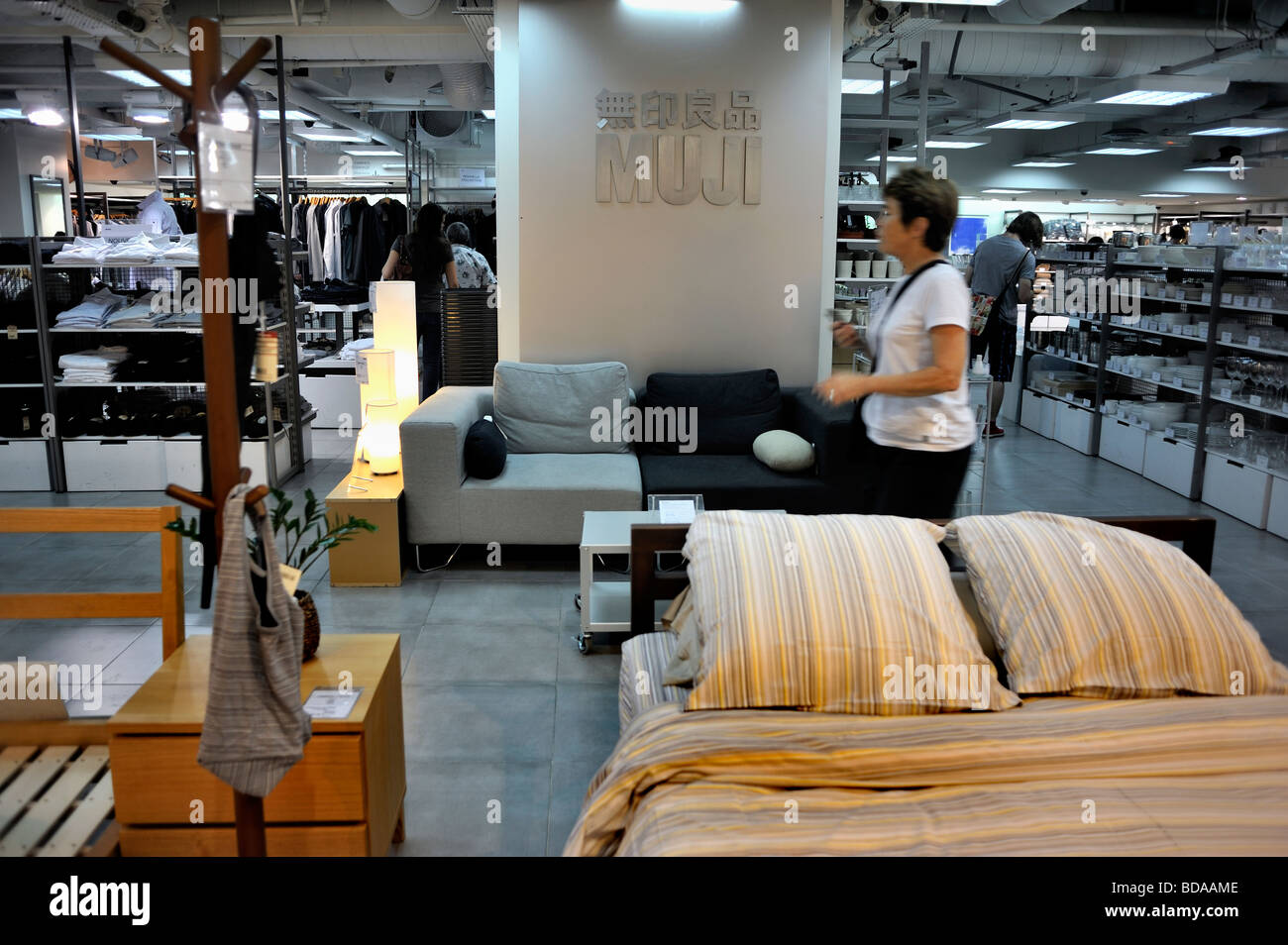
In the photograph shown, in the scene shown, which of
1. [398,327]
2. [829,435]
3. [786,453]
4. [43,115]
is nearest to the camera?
[829,435]

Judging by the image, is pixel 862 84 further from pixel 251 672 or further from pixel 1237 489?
pixel 251 672

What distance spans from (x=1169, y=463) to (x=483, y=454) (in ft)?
14.9

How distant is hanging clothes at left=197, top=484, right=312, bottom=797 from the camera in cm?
149

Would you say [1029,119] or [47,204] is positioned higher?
[1029,119]

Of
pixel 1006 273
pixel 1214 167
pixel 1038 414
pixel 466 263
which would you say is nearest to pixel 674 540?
pixel 1006 273

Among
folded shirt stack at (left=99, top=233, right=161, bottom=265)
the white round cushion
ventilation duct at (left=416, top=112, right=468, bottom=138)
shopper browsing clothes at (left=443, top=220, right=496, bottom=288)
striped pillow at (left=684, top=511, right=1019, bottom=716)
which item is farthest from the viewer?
ventilation duct at (left=416, top=112, right=468, bottom=138)

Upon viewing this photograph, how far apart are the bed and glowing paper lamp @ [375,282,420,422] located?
335 cm

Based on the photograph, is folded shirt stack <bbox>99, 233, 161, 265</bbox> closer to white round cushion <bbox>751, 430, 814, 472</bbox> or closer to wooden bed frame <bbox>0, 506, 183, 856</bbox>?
white round cushion <bbox>751, 430, 814, 472</bbox>

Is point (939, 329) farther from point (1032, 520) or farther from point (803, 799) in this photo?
point (803, 799)

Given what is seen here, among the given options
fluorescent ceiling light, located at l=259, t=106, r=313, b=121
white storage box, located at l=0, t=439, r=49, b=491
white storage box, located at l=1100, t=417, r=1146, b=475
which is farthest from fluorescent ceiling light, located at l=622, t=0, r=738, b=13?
fluorescent ceiling light, located at l=259, t=106, r=313, b=121

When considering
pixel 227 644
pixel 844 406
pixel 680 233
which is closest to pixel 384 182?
pixel 680 233

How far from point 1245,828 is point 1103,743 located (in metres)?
0.30

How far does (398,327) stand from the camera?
5.02 meters

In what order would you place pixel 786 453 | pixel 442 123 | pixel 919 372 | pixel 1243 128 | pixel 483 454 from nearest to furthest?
pixel 919 372, pixel 483 454, pixel 786 453, pixel 442 123, pixel 1243 128
